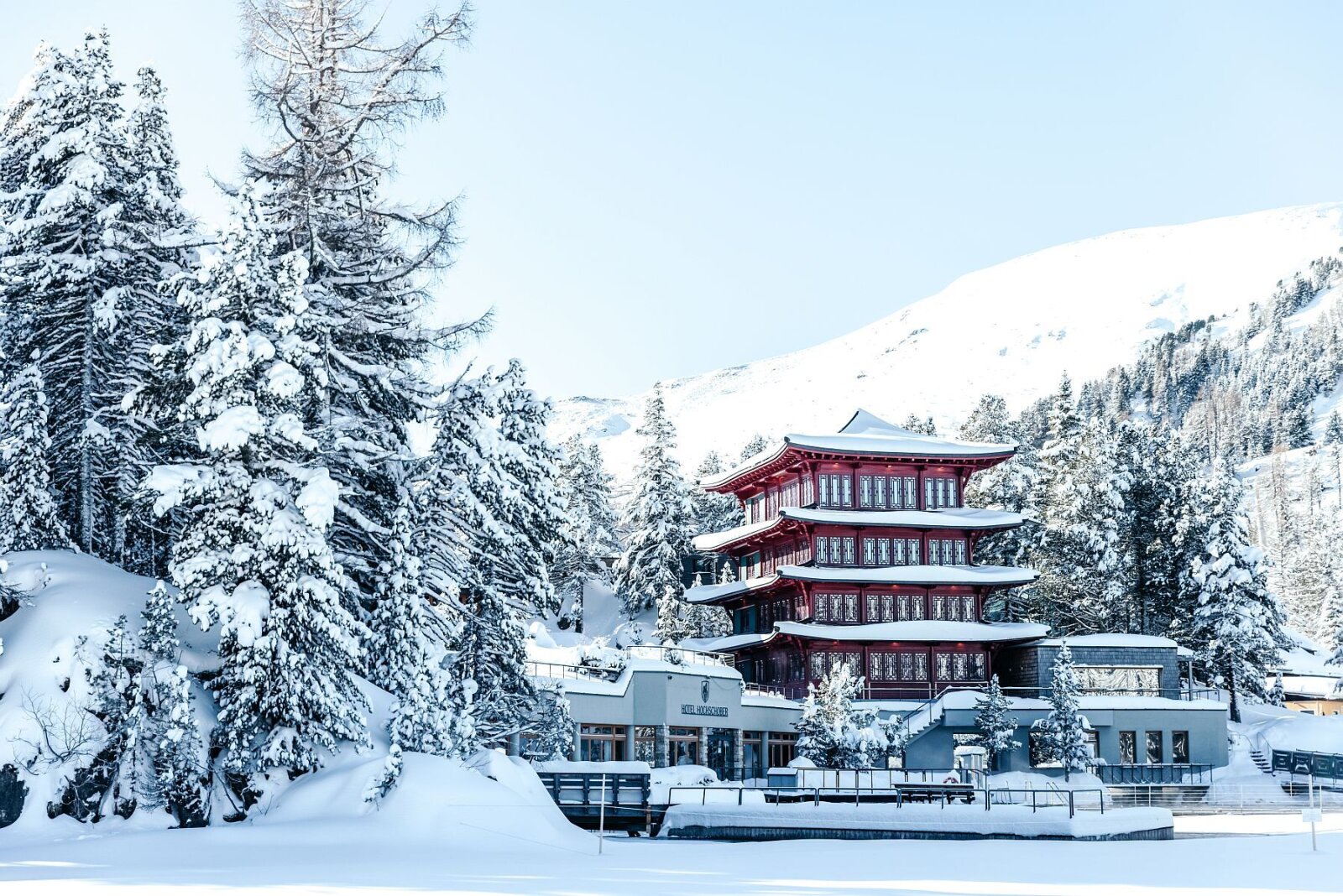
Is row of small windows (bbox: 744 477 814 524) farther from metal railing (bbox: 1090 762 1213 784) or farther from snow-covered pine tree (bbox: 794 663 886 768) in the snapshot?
metal railing (bbox: 1090 762 1213 784)

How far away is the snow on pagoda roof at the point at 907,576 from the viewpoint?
60094 mm

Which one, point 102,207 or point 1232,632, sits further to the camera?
point 1232,632

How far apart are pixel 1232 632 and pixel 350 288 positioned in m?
46.8

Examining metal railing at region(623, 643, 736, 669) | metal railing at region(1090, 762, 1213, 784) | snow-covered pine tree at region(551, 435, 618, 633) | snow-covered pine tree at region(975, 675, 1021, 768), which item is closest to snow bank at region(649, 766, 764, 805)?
metal railing at region(623, 643, 736, 669)

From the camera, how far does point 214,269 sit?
1214 inches

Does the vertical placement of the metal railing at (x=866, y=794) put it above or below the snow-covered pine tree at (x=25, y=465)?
below

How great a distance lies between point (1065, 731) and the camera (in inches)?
2082

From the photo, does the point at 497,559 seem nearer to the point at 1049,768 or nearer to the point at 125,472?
the point at 125,472

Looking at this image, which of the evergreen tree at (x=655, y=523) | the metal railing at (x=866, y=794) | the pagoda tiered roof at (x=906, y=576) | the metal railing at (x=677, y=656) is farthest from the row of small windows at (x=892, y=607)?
the evergreen tree at (x=655, y=523)

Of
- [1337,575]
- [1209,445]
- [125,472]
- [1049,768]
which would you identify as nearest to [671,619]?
[1049,768]

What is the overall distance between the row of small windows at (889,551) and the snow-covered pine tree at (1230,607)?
12.5 metres

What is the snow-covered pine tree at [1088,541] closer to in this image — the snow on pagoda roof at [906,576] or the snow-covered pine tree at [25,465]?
the snow on pagoda roof at [906,576]

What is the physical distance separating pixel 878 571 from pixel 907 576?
4.34 feet

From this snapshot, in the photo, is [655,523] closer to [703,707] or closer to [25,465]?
[703,707]
